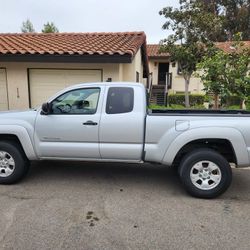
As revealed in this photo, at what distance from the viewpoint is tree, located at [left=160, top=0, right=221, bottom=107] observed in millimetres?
14867

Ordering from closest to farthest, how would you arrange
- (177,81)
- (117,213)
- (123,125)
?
1. (117,213)
2. (123,125)
3. (177,81)

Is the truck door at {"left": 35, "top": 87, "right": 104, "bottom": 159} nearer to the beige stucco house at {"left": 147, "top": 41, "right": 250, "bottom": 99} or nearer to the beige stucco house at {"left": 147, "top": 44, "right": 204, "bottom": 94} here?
the beige stucco house at {"left": 147, "top": 41, "right": 250, "bottom": 99}

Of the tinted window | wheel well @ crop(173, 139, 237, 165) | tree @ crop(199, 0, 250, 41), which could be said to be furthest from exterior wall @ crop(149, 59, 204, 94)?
the tinted window

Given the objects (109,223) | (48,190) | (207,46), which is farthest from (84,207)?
(207,46)

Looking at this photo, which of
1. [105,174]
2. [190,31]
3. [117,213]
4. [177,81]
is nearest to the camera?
[117,213]

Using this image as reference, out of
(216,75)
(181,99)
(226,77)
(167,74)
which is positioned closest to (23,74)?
(216,75)

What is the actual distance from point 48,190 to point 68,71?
605cm

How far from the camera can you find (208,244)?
3299 millimetres

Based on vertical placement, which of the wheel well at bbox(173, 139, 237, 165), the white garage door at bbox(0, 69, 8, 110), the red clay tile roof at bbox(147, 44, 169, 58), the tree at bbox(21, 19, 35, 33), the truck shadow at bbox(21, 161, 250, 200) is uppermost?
the tree at bbox(21, 19, 35, 33)

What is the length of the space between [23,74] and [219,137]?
8006 millimetres

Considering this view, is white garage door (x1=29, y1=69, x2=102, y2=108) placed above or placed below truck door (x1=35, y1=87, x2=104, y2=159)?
above

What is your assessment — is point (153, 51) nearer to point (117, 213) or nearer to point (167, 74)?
point (167, 74)

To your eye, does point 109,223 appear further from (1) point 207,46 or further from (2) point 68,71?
(1) point 207,46

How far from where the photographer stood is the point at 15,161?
16.5 ft
